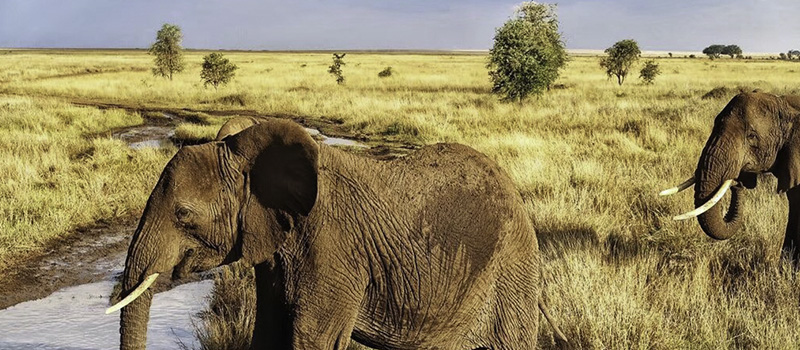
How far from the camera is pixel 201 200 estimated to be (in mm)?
2869

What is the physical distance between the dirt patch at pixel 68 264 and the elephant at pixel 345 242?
4.92m

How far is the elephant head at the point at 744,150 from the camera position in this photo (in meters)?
5.49

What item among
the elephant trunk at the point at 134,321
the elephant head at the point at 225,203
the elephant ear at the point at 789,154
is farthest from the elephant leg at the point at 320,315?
A: the elephant ear at the point at 789,154

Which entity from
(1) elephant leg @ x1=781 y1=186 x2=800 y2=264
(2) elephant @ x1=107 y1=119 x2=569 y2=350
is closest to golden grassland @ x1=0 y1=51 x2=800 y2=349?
(1) elephant leg @ x1=781 y1=186 x2=800 y2=264

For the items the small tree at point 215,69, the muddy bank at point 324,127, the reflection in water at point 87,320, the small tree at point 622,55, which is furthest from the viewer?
the small tree at point 622,55

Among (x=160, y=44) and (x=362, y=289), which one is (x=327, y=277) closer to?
(x=362, y=289)

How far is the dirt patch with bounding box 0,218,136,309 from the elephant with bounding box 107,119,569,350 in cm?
492

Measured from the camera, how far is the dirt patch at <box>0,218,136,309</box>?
710 cm

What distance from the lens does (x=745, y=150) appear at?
5.57 meters

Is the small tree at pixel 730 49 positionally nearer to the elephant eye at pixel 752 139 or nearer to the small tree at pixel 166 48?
the small tree at pixel 166 48

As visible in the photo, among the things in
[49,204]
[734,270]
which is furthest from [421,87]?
[734,270]

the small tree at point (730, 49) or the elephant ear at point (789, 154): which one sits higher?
the small tree at point (730, 49)

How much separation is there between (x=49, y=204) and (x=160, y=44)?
34958 millimetres

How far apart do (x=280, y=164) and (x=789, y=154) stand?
478cm
